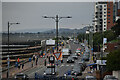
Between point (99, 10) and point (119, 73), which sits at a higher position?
point (99, 10)

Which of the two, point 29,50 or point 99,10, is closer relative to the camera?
point 29,50

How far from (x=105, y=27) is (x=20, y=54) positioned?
69096 mm

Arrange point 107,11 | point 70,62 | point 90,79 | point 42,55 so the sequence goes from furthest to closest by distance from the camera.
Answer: point 107,11 → point 42,55 → point 70,62 → point 90,79

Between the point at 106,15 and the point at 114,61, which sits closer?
the point at 114,61

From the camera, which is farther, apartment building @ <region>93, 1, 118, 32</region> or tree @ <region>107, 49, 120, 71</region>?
apartment building @ <region>93, 1, 118, 32</region>

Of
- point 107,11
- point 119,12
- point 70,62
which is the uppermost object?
point 107,11

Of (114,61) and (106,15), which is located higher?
(106,15)

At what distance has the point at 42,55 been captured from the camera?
7844cm

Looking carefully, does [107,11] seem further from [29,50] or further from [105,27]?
[29,50]

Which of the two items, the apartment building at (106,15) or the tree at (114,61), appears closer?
the tree at (114,61)

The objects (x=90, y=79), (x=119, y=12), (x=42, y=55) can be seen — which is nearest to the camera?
(x=90, y=79)

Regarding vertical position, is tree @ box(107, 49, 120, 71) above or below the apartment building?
below

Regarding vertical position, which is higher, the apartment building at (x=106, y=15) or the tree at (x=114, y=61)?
the apartment building at (x=106, y=15)

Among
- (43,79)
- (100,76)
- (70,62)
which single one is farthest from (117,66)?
(70,62)
